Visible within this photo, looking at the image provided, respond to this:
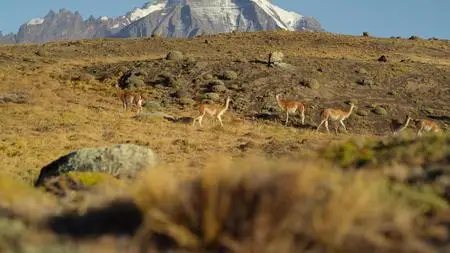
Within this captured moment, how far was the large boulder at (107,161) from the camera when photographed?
1194 centimetres

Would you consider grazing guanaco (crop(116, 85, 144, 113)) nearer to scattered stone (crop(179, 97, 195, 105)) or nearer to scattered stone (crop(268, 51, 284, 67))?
scattered stone (crop(179, 97, 195, 105))

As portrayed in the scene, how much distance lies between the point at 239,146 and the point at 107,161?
10.8 metres

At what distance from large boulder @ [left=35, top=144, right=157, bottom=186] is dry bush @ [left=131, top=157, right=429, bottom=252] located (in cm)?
674

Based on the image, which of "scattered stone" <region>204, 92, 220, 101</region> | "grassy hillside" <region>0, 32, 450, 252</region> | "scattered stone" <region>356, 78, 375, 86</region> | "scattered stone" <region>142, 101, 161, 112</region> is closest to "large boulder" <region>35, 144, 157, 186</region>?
"grassy hillside" <region>0, 32, 450, 252</region>

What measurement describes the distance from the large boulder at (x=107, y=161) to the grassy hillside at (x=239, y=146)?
3.53 feet

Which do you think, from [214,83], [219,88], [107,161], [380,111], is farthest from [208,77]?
[107,161]

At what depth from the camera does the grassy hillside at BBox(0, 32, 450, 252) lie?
464 centimetres

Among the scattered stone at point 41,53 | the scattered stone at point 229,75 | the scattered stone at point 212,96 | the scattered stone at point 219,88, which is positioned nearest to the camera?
the scattered stone at point 212,96

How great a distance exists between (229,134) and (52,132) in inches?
303

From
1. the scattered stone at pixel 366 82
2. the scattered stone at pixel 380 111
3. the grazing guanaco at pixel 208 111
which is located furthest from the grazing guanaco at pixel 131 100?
the scattered stone at pixel 366 82

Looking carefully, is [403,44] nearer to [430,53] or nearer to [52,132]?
[430,53]

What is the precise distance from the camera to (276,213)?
465cm

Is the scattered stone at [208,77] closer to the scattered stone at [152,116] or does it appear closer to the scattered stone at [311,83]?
the scattered stone at [311,83]

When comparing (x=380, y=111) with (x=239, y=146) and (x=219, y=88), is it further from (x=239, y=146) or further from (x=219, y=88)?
(x=239, y=146)
